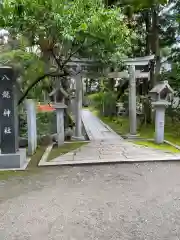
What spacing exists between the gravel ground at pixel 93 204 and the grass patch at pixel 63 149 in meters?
1.14

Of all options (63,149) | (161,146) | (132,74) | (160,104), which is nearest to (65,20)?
(63,149)

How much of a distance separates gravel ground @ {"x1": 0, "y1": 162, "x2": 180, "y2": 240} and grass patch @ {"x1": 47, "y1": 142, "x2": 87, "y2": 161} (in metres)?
1.14

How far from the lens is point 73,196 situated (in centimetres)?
452

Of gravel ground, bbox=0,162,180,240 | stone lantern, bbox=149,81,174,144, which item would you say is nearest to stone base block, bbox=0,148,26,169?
gravel ground, bbox=0,162,180,240

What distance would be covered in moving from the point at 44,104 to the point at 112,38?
6615mm

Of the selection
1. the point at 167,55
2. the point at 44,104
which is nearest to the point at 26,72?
the point at 44,104

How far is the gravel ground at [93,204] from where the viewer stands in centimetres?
333

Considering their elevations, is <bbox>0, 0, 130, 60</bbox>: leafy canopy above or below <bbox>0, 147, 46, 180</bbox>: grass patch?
above

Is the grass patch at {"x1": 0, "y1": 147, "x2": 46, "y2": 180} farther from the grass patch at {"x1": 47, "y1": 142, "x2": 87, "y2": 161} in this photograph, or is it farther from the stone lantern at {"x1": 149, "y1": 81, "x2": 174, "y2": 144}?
the stone lantern at {"x1": 149, "y1": 81, "x2": 174, "y2": 144}

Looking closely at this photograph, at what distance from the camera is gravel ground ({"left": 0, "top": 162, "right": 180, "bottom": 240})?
10.9 ft

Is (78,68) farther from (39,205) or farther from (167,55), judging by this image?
(39,205)

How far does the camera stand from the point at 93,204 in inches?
165

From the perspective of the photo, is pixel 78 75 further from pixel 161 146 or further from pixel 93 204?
pixel 93 204

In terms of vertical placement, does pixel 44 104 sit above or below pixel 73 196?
above
